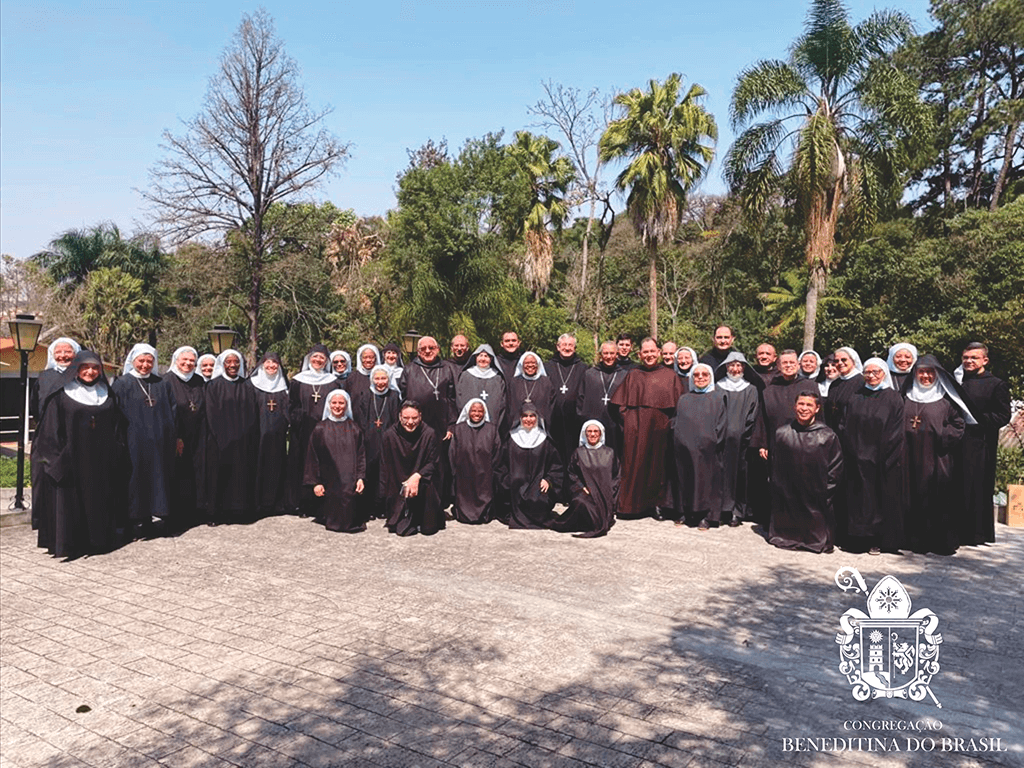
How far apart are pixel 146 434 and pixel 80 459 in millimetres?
781

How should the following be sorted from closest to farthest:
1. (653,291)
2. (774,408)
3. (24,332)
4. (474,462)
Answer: (774,408) → (474,462) → (24,332) → (653,291)

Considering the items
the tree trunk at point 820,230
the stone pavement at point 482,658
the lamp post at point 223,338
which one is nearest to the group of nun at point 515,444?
the stone pavement at point 482,658

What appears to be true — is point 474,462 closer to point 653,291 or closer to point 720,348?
point 720,348

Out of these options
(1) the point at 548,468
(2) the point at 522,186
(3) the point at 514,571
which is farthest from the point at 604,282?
(3) the point at 514,571

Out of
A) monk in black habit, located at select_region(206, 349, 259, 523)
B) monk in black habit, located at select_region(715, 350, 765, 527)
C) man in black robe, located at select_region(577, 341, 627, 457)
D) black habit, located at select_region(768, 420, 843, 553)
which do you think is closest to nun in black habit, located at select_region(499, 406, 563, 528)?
man in black robe, located at select_region(577, 341, 627, 457)

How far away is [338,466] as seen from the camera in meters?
8.59

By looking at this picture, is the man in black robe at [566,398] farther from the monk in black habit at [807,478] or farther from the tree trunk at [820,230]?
the tree trunk at [820,230]

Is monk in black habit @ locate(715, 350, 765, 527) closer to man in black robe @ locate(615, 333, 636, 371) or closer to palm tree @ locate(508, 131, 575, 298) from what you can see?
man in black robe @ locate(615, 333, 636, 371)

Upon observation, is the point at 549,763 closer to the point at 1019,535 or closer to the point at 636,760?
the point at 636,760

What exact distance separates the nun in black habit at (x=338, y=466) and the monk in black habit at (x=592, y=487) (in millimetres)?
2279

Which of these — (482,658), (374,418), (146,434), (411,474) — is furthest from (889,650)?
(146,434)

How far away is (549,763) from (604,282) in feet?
102

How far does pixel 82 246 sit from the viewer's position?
34.8 m

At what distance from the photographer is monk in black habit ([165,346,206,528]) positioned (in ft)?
27.9
